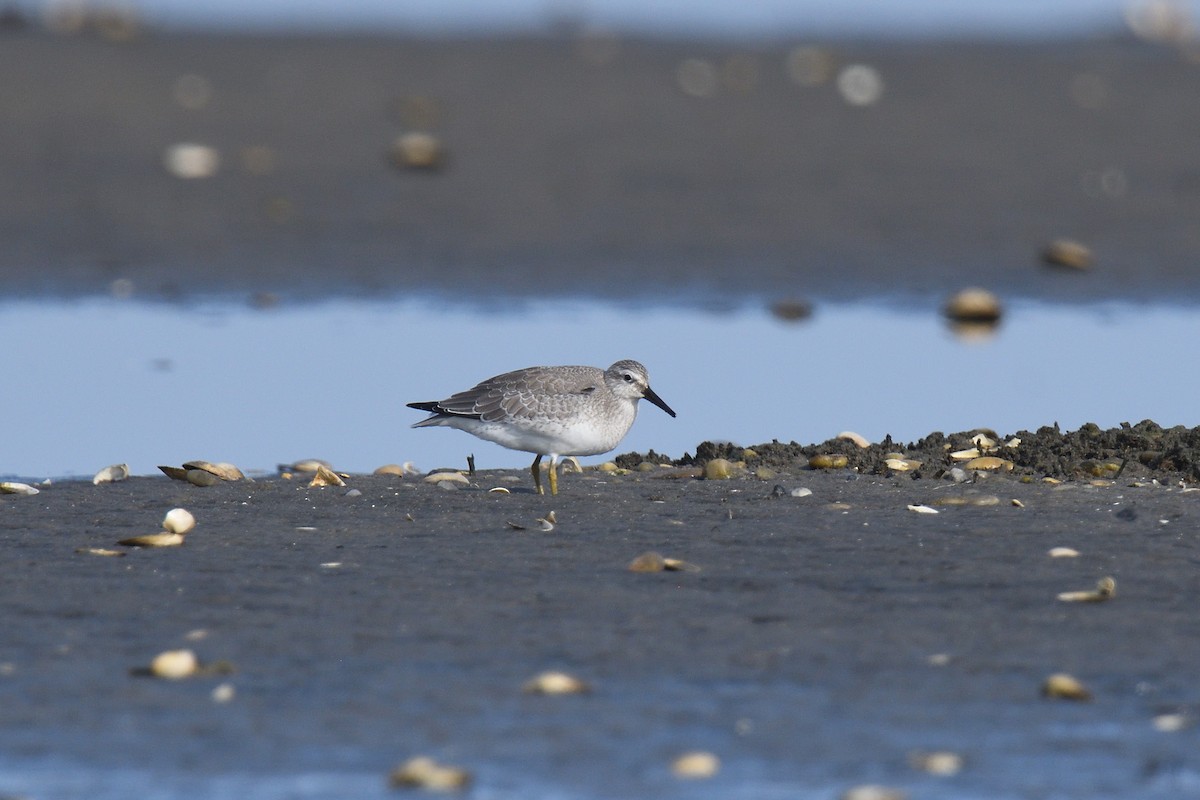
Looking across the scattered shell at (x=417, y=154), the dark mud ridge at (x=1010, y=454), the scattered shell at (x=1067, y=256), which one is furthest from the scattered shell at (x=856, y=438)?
the scattered shell at (x=417, y=154)

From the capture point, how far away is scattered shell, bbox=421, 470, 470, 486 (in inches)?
380

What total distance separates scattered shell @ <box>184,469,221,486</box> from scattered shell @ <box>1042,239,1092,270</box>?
10.3 metres

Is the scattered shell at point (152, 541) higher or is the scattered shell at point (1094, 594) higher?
the scattered shell at point (152, 541)

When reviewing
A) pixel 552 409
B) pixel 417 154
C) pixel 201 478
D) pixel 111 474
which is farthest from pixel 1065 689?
pixel 417 154

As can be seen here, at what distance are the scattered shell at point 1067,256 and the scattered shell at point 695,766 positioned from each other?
13118mm

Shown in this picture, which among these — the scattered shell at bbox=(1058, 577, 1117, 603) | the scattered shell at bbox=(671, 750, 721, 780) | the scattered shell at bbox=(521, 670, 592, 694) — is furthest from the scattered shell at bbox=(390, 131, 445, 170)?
the scattered shell at bbox=(671, 750, 721, 780)

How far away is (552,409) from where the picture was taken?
376 inches

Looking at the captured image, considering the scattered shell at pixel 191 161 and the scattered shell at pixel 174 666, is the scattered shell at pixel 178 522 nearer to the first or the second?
the scattered shell at pixel 174 666

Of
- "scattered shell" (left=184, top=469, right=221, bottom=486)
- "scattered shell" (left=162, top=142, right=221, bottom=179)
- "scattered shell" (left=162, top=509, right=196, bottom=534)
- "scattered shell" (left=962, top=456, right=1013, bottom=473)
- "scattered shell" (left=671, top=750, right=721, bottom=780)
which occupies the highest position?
"scattered shell" (left=162, top=142, right=221, bottom=179)

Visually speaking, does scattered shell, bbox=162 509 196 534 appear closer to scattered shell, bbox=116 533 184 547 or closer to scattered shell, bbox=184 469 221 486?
scattered shell, bbox=116 533 184 547

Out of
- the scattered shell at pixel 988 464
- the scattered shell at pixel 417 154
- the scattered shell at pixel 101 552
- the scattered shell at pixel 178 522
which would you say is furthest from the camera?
the scattered shell at pixel 417 154

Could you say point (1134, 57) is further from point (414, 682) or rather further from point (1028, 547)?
point (414, 682)

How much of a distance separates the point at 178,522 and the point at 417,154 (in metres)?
13.8

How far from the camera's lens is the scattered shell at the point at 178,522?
27.4 ft
